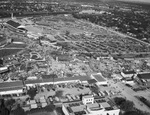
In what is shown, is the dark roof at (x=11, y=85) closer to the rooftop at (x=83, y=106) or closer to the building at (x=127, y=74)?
the rooftop at (x=83, y=106)

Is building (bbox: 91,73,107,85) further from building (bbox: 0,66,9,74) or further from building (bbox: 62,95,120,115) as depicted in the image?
building (bbox: 0,66,9,74)

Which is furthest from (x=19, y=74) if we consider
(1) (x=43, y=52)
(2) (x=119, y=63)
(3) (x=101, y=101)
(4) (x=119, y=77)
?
(2) (x=119, y=63)

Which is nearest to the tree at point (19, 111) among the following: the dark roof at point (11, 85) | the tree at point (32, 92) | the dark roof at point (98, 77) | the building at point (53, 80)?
the tree at point (32, 92)

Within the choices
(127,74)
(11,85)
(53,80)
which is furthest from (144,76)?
(11,85)

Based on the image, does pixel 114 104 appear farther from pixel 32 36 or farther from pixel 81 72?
pixel 32 36

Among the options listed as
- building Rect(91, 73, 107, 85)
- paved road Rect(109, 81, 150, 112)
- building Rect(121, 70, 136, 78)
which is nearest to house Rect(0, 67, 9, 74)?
building Rect(91, 73, 107, 85)

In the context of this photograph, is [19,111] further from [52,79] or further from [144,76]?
[144,76]
